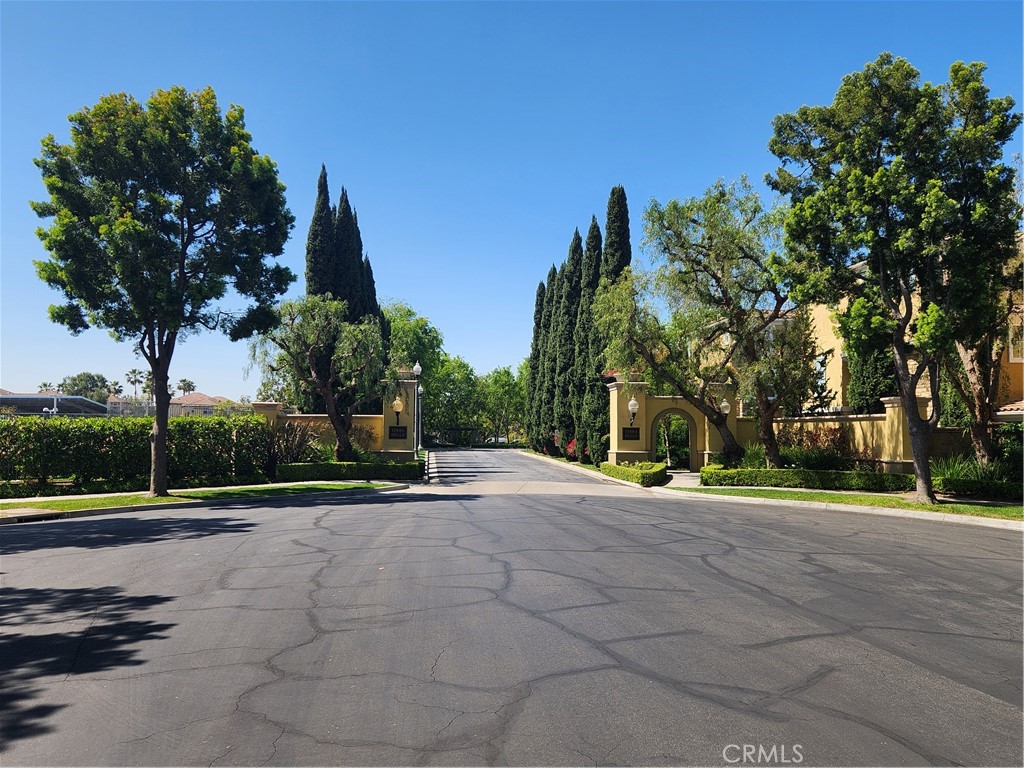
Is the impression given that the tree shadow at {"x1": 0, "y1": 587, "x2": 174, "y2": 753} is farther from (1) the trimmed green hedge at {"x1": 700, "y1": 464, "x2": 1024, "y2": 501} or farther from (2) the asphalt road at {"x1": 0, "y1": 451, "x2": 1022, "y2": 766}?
(1) the trimmed green hedge at {"x1": 700, "y1": 464, "x2": 1024, "y2": 501}

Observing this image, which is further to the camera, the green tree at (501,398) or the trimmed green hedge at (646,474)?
the green tree at (501,398)

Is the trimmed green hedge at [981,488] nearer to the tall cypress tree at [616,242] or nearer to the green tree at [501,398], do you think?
the tall cypress tree at [616,242]

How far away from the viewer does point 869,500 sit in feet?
62.2

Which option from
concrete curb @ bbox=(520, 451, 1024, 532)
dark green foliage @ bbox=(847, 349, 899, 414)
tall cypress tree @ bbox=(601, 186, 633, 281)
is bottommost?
concrete curb @ bbox=(520, 451, 1024, 532)

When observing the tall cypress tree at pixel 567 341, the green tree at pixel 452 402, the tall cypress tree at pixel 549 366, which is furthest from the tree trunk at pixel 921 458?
the green tree at pixel 452 402

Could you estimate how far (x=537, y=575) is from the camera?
8352 millimetres

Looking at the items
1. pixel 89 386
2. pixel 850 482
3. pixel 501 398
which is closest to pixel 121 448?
pixel 850 482

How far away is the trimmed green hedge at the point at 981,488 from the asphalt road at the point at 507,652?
29.7 feet

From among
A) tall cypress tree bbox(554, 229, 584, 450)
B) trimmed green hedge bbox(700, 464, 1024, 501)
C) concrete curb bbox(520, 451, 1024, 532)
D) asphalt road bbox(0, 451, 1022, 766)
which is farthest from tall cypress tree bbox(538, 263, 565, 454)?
asphalt road bbox(0, 451, 1022, 766)

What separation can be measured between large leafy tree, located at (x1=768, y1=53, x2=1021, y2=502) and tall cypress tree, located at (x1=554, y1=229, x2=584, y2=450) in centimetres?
2548

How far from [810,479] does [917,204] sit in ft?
31.2

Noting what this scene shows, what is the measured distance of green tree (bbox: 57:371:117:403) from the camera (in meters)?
121

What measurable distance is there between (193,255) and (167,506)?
26.9 feet

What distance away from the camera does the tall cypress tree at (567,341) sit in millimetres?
45312
